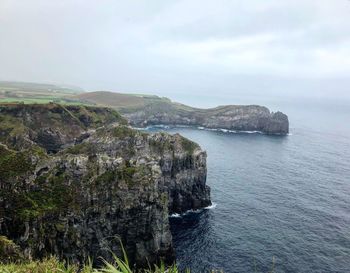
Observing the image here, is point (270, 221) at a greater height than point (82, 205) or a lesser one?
lesser

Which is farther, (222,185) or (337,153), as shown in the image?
(337,153)

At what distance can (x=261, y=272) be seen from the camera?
70188mm

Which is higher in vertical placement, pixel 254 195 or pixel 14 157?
pixel 14 157

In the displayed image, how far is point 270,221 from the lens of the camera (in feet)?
316

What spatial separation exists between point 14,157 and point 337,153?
16824 centimetres

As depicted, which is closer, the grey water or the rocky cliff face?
the rocky cliff face

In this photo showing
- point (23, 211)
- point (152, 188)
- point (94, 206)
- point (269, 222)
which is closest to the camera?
point (23, 211)

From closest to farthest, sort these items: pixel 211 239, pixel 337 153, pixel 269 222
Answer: pixel 211 239 < pixel 269 222 < pixel 337 153

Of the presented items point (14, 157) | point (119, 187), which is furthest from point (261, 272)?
point (14, 157)

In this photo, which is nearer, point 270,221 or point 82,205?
point 82,205

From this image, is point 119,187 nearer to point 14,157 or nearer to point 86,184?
point 86,184

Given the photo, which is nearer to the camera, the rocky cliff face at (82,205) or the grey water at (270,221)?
the rocky cliff face at (82,205)

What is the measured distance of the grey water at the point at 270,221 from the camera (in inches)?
2980

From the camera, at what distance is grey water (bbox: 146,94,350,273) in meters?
75.7
